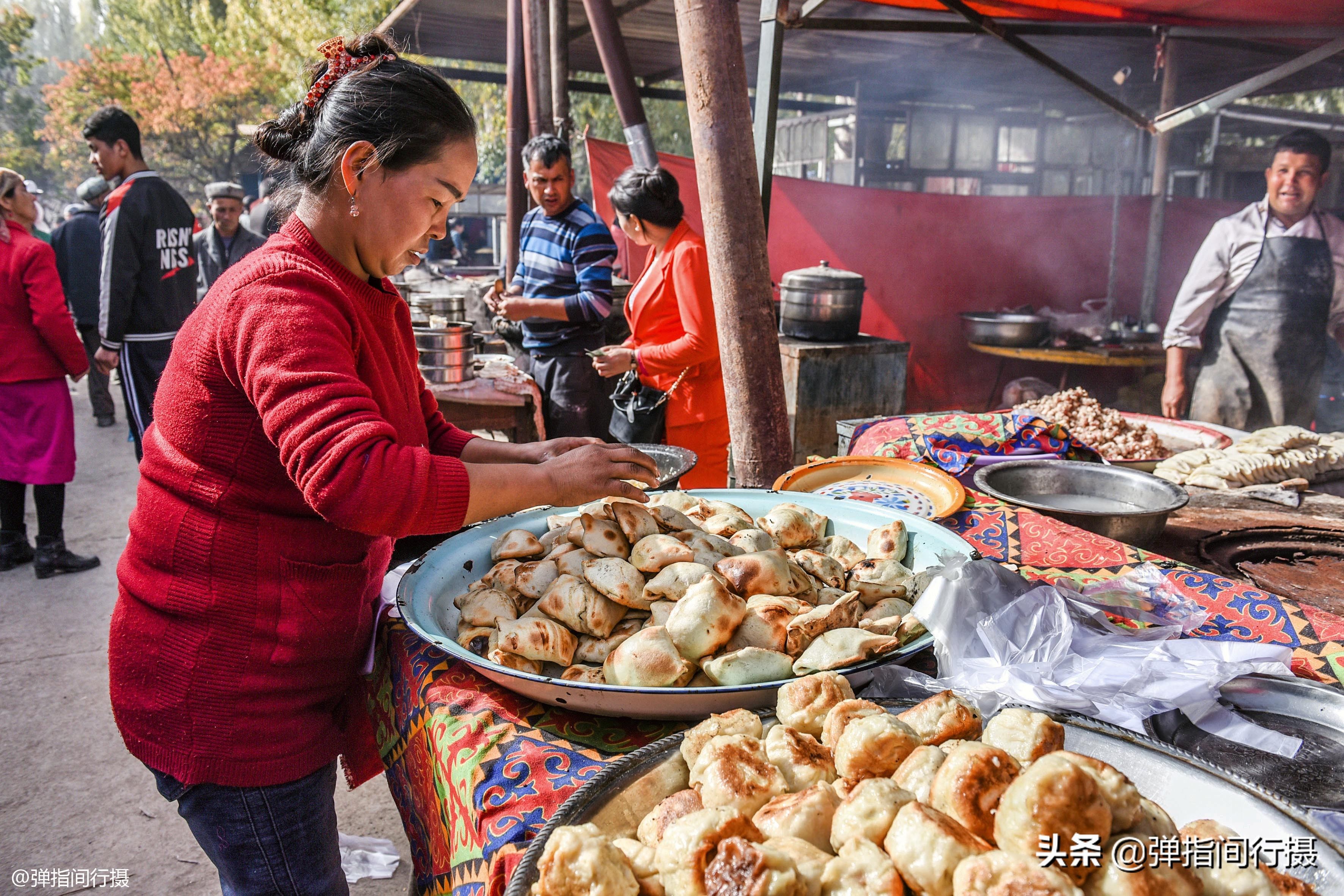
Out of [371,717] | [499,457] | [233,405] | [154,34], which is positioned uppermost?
[154,34]

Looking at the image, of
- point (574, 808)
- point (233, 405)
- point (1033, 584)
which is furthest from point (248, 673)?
point (1033, 584)

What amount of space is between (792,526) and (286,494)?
0.95 meters

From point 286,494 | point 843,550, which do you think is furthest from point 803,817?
point 286,494

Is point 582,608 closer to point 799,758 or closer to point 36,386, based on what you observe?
point 799,758

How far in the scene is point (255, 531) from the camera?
54.0 inches

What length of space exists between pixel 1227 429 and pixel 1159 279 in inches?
251

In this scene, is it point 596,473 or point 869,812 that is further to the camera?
point 596,473

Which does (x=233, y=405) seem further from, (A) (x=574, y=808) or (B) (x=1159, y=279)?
(B) (x=1159, y=279)

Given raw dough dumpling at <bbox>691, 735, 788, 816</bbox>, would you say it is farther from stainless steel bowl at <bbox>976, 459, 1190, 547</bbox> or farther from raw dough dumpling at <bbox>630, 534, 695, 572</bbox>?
stainless steel bowl at <bbox>976, 459, 1190, 547</bbox>

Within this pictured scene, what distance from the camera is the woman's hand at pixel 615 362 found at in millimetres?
3816

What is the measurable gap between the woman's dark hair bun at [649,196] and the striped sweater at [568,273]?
706 mm

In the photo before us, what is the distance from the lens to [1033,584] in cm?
144

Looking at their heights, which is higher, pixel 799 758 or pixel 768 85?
pixel 768 85

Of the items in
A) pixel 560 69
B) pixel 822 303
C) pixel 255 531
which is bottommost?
pixel 255 531
